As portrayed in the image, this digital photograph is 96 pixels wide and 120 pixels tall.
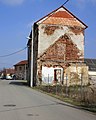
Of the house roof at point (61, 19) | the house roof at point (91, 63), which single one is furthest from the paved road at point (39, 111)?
the house roof at point (91, 63)

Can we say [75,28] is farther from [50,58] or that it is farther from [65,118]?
[65,118]

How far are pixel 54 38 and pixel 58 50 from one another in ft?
6.27

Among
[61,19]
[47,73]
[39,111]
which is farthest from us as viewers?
[61,19]

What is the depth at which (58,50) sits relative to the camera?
50.9 metres

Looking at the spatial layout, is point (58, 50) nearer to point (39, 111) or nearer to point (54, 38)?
point (54, 38)

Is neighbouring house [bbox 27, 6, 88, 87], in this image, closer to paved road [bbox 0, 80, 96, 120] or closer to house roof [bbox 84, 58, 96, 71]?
house roof [bbox 84, 58, 96, 71]

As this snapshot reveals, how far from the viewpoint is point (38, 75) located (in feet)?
163

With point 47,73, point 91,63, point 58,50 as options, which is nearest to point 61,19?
point 58,50

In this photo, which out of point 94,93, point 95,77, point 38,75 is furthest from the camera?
point 95,77

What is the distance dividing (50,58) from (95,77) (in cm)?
967

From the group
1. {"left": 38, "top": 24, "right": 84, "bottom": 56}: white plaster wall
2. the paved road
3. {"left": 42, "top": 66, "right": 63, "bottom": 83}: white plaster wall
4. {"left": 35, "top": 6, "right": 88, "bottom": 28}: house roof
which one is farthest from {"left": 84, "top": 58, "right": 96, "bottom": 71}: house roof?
the paved road

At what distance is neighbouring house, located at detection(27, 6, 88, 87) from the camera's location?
49969 mm

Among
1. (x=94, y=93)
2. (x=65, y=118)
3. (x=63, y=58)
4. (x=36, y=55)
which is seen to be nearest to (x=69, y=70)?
(x=63, y=58)

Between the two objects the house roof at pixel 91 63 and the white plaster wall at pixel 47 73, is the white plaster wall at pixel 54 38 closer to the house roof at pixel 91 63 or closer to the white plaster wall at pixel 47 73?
the white plaster wall at pixel 47 73
